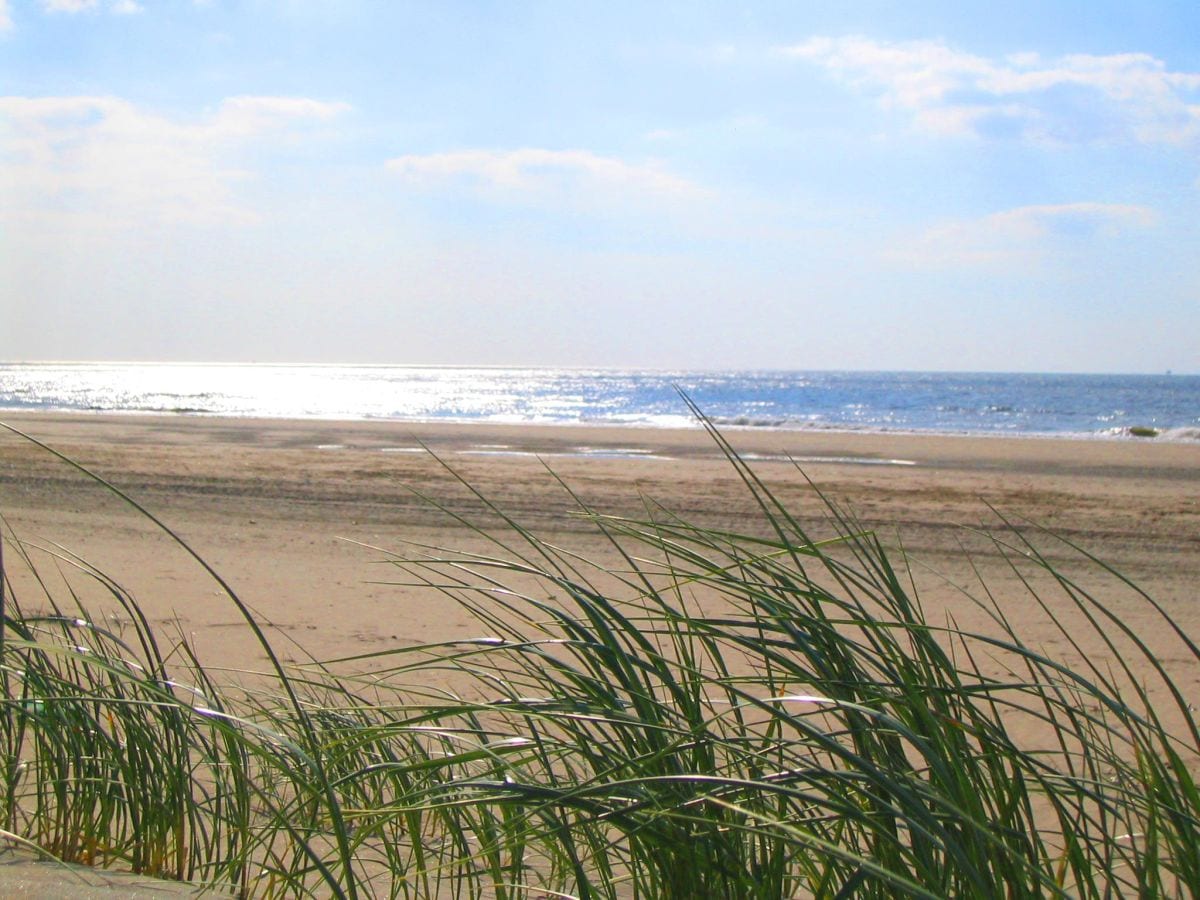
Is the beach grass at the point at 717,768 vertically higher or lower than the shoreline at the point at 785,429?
higher

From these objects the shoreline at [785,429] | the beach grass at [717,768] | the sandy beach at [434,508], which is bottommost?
the sandy beach at [434,508]

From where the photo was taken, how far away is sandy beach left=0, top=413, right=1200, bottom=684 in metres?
6.62

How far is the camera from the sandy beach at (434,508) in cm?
662

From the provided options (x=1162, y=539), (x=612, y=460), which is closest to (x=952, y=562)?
(x=1162, y=539)

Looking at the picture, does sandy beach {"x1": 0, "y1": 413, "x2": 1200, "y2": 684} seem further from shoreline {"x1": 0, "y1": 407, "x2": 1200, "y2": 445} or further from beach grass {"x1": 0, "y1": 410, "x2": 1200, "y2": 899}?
shoreline {"x1": 0, "y1": 407, "x2": 1200, "y2": 445}

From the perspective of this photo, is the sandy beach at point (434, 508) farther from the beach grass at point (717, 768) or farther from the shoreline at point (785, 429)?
the shoreline at point (785, 429)

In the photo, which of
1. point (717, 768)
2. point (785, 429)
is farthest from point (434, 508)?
point (785, 429)

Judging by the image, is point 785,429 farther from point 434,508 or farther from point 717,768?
point 717,768

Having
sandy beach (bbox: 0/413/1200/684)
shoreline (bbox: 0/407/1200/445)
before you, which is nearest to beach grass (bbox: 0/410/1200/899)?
sandy beach (bbox: 0/413/1200/684)

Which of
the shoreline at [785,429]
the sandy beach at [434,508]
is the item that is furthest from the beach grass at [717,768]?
the shoreline at [785,429]

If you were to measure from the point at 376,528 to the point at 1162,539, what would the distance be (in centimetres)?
783

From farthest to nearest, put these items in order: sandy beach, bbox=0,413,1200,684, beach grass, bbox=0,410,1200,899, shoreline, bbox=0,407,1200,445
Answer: shoreline, bbox=0,407,1200,445 < sandy beach, bbox=0,413,1200,684 < beach grass, bbox=0,410,1200,899

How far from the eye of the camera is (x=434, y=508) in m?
11.7

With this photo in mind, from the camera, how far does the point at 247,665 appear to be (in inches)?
200
